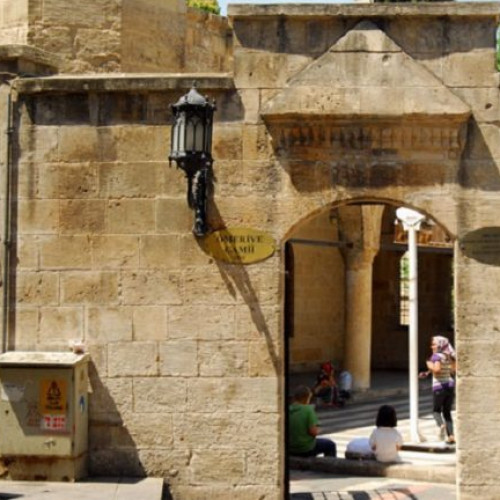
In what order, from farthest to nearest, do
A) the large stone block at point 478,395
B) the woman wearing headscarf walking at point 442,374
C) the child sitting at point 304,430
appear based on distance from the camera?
the woman wearing headscarf walking at point 442,374 < the child sitting at point 304,430 < the large stone block at point 478,395

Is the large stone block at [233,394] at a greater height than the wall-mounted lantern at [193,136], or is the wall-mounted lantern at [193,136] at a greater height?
the wall-mounted lantern at [193,136]

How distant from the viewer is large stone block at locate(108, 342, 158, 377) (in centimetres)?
867

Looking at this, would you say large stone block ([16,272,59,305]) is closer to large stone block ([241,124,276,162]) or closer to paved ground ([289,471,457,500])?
large stone block ([241,124,276,162])

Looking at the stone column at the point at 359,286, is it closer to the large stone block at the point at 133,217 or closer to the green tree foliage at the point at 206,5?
the green tree foliage at the point at 206,5

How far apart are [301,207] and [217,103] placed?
1122 millimetres

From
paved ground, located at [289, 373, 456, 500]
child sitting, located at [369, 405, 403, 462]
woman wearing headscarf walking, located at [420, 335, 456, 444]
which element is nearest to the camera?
paved ground, located at [289, 373, 456, 500]

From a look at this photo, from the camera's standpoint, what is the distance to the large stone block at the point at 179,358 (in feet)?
28.3

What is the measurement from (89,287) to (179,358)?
3.19 ft

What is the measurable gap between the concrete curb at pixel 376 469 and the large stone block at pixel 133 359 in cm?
334

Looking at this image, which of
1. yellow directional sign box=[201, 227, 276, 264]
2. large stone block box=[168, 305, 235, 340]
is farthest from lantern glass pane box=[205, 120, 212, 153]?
large stone block box=[168, 305, 235, 340]

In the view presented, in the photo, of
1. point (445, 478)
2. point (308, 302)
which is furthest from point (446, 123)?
point (308, 302)

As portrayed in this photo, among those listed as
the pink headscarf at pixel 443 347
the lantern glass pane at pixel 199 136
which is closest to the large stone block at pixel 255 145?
the lantern glass pane at pixel 199 136

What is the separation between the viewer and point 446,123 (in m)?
8.46

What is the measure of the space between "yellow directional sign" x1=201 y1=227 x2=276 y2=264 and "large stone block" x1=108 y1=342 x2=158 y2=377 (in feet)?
3.08
